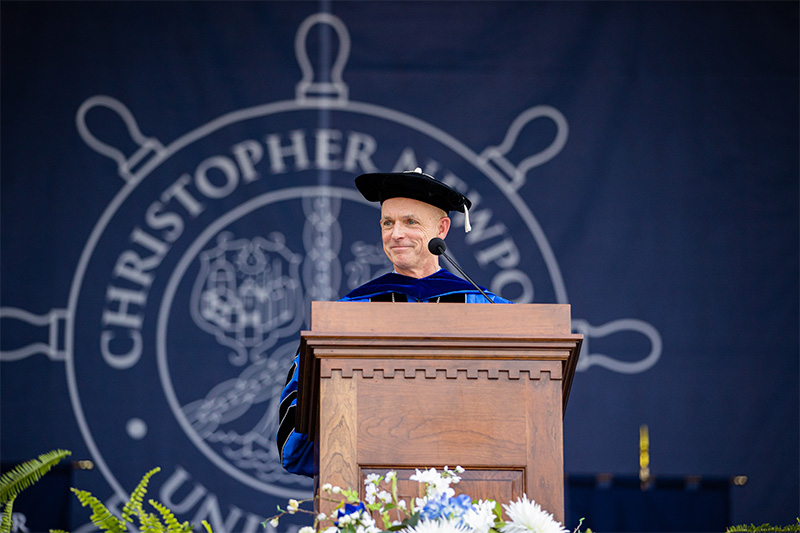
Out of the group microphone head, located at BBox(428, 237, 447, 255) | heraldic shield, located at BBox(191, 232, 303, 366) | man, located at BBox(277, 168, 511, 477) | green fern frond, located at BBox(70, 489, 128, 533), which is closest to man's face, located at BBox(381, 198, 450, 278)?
man, located at BBox(277, 168, 511, 477)

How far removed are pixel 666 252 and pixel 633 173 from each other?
47 centimetres

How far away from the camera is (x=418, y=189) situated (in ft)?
13.3

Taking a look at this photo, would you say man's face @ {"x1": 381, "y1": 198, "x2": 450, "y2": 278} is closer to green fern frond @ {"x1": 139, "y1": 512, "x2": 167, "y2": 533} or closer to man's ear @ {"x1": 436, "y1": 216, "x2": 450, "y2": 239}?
man's ear @ {"x1": 436, "y1": 216, "x2": 450, "y2": 239}

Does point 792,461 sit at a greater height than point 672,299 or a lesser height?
lesser

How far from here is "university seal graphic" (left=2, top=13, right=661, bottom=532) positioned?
6113 mm

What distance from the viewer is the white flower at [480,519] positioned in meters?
2.23

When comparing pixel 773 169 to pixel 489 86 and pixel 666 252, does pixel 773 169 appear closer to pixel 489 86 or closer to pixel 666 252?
pixel 666 252

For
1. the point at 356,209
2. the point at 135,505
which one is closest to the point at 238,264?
the point at 356,209

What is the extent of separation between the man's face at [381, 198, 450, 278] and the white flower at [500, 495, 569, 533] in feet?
6.15

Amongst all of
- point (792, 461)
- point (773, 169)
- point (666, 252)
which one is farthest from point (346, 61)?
point (792, 461)

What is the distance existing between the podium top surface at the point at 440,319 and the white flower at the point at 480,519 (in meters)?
0.48

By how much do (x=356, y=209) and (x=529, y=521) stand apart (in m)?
4.21

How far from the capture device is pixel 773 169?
654cm

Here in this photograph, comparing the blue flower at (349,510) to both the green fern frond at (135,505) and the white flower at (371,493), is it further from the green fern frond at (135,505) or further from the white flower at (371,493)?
the green fern frond at (135,505)
